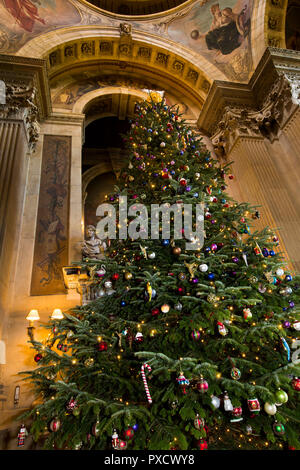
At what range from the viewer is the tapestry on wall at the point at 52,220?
503cm

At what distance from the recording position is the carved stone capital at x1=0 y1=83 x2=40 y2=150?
5617 millimetres

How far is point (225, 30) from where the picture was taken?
8477 mm

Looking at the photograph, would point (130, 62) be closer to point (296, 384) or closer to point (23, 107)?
point (23, 107)

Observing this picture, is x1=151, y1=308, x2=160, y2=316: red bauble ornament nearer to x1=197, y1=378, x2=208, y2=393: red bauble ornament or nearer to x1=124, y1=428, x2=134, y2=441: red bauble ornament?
x1=197, y1=378, x2=208, y2=393: red bauble ornament

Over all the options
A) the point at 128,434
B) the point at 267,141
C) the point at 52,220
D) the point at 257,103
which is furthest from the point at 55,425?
the point at 257,103

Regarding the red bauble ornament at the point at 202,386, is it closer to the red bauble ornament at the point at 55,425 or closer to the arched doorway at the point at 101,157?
the red bauble ornament at the point at 55,425

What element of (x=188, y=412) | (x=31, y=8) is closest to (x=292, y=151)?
(x=188, y=412)

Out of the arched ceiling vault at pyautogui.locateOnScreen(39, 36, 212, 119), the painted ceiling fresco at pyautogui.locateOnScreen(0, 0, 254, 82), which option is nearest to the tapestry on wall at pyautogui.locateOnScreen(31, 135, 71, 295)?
the arched ceiling vault at pyautogui.locateOnScreen(39, 36, 212, 119)

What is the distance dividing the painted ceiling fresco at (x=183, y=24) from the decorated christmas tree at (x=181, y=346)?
728 cm

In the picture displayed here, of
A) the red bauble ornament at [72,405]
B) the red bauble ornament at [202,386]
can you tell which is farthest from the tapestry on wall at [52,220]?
the red bauble ornament at [202,386]

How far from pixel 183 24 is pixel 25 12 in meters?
5.59

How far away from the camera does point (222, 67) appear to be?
848cm
